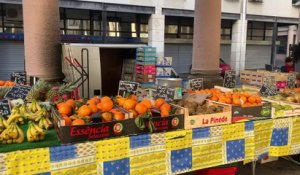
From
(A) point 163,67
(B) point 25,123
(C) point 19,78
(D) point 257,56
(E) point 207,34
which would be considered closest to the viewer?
(B) point 25,123

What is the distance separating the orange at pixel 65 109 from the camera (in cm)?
332

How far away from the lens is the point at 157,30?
17078mm

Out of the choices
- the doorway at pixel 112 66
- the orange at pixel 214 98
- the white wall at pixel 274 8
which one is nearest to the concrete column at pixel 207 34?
the doorway at pixel 112 66

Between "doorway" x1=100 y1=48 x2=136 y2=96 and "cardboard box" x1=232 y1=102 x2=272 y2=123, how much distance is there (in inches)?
211

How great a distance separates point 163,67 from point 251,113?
7589 mm

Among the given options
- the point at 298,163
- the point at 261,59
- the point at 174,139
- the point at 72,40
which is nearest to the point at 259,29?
the point at 261,59

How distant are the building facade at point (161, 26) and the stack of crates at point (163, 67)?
5641mm

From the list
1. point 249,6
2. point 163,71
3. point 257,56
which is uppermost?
point 249,6

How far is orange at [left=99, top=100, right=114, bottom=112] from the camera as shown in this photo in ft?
11.4

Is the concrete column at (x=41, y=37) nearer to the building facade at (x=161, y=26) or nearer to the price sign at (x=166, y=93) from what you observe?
the price sign at (x=166, y=93)

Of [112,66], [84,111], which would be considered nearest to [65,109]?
[84,111]

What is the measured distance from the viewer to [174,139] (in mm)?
3457

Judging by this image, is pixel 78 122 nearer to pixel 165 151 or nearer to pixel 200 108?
pixel 165 151

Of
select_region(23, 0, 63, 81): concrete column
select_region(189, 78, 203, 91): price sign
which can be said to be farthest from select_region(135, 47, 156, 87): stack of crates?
select_region(23, 0, 63, 81): concrete column
